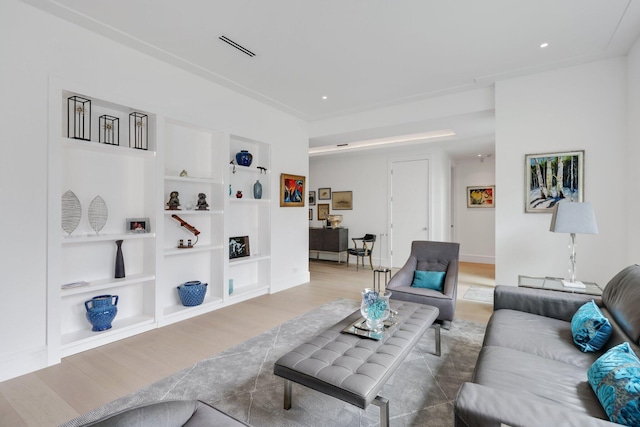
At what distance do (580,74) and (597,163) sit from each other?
1039mm

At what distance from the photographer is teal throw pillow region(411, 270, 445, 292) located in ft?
11.6

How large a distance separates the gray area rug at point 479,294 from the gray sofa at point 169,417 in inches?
160

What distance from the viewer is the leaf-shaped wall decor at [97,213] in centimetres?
297

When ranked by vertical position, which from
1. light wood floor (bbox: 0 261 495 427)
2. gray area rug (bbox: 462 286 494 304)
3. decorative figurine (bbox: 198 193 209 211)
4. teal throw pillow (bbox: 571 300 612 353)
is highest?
decorative figurine (bbox: 198 193 209 211)

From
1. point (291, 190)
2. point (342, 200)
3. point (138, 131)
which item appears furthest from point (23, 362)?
point (342, 200)

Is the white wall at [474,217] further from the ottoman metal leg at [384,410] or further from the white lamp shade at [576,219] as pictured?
the ottoman metal leg at [384,410]

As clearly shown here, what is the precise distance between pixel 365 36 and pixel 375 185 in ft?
14.7

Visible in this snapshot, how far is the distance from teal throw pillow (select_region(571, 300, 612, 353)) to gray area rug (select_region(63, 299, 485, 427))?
2.61 ft

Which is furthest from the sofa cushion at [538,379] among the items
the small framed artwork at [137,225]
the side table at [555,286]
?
the small framed artwork at [137,225]

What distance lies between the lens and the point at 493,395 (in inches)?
45.5

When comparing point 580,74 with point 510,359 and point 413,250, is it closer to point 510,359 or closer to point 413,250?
point 413,250

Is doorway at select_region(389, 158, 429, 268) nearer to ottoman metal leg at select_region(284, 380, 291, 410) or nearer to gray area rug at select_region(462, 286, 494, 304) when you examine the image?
gray area rug at select_region(462, 286, 494, 304)

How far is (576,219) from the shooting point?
2904 millimetres

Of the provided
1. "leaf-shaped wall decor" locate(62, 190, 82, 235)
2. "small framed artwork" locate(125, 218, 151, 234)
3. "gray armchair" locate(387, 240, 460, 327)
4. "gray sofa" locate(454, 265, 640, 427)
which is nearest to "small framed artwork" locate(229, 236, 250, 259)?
"small framed artwork" locate(125, 218, 151, 234)
